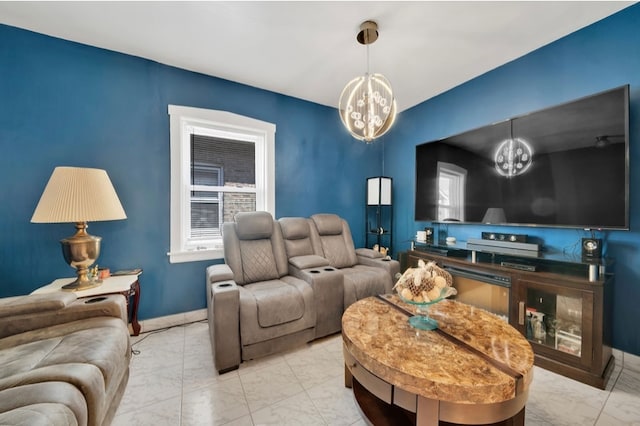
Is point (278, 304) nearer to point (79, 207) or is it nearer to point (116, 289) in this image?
point (116, 289)

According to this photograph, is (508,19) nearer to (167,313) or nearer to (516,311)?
(516,311)

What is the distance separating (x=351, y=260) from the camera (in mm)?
2871

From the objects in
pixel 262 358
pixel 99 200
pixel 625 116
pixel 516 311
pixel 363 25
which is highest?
pixel 363 25

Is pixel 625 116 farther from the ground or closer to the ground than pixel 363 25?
closer to the ground

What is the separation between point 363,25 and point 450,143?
158 centimetres

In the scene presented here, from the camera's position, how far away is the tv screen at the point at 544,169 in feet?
5.34

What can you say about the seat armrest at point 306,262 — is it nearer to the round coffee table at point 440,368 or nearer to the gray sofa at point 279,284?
the gray sofa at point 279,284

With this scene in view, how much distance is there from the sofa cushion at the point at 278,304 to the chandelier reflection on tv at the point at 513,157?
7.40ft

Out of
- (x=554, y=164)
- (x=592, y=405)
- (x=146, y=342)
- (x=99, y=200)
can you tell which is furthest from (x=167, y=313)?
(x=554, y=164)

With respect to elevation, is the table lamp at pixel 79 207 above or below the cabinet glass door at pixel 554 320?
above

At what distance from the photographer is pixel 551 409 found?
1375 mm

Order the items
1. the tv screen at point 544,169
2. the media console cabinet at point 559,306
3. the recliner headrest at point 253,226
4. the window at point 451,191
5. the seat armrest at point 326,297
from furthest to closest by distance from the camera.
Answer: the window at point 451,191 < the recliner headrest at point 253,226 < the seat armrest at point 326,297 < the tv screen at point 544,169 < the media console cabinet at point 559,306

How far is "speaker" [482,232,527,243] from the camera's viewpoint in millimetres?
2115

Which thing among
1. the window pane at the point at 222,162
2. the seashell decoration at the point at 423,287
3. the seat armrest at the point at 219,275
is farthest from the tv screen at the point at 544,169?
the seat armrest at the point at 219,275
